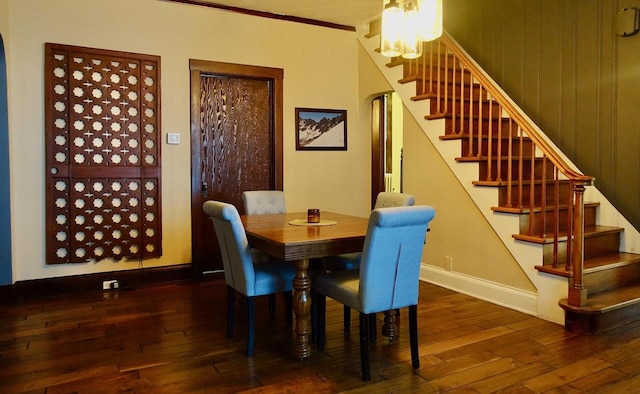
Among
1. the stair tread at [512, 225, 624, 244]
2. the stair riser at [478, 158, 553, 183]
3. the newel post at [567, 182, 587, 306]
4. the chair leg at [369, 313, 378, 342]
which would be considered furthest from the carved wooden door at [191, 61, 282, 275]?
the newel post at [567, 182, 587, 306]

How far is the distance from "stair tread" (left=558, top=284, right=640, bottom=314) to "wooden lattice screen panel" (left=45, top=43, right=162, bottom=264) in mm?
3550

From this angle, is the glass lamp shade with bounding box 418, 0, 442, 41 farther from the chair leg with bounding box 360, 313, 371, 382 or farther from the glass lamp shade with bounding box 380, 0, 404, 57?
the chair leg with bounding box 360, 313, 371, 382

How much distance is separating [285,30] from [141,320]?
3.30 metres

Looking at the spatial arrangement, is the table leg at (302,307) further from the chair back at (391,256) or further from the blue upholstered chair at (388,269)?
the chair back at (391,256)

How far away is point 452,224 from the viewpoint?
420cm

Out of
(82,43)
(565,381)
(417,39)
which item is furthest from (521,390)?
(82,43)

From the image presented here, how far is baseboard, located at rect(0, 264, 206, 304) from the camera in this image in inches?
154

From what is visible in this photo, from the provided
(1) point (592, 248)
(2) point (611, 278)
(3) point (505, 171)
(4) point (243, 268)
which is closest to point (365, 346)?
(4) point (243, 268)

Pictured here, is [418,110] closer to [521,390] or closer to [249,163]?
[249,163]

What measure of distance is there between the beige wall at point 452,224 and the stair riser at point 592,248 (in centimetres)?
25

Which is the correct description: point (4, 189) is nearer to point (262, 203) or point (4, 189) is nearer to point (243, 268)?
point (262, 203)

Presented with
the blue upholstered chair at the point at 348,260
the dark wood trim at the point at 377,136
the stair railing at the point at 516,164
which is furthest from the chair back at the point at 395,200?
the dark wood trim at the point at 377,136

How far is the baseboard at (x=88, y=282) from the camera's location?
391 cm

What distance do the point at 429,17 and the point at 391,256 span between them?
1.34 metres
